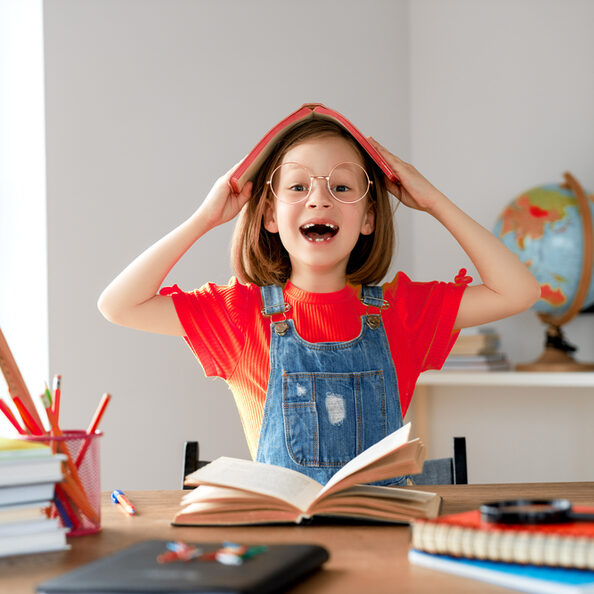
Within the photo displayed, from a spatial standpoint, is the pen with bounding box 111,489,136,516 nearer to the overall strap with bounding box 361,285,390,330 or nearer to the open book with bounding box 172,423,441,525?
the open book with bounding box 172,423,441,525

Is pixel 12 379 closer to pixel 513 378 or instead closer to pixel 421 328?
pixel 421 328

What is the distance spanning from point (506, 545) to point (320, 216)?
793 millimetres

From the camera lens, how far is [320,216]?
1.33 metres

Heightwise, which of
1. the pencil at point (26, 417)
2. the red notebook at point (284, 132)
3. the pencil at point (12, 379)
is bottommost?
the pencil at point (26, 417)

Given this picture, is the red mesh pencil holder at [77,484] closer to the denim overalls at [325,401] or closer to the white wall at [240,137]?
the denim overalls at [325,401]

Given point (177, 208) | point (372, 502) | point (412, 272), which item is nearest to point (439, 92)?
point (412, 272)

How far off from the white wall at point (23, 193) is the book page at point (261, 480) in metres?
0.96

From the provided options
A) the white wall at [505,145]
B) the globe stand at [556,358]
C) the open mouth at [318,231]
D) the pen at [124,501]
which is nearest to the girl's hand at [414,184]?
the open mouth at [318,231]

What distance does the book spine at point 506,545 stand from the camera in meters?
0.59

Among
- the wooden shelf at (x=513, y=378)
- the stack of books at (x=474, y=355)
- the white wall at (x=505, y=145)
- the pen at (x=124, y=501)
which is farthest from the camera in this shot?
the white wall at (x=505, y=145)

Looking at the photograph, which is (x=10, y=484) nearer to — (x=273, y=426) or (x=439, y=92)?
(x=273, y=426)

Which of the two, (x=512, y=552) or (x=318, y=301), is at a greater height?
(x=318, y=301)

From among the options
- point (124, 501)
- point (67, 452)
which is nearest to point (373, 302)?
point (124, 501)

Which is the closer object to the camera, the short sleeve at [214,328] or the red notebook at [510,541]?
the red notebook at [510,541]
